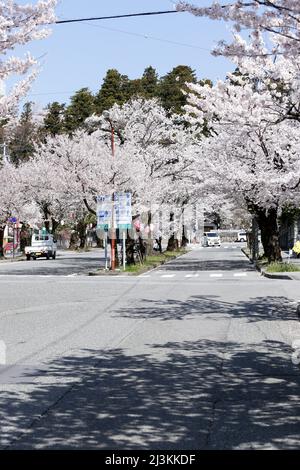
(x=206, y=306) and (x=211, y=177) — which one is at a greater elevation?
(x=211, y=177)

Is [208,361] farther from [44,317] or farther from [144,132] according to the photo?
[144,132]

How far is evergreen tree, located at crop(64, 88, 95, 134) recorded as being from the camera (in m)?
82.9

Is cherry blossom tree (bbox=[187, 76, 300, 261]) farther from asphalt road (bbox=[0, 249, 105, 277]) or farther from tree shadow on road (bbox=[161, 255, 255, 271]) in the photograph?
asphalt road (bbox=[0, 249, 105, 277])

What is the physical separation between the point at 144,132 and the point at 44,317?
33.2 m

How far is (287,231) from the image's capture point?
6344cm

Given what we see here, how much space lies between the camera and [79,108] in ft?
276

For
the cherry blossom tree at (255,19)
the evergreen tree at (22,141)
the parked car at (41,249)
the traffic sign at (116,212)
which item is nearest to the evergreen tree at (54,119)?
the evergreen tree at (22,141)

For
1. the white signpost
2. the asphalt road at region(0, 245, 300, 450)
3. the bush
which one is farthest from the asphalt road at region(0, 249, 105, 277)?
the asphalt road at region(0, 245, 300, 450)

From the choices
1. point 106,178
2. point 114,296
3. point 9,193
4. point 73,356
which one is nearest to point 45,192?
point 9,193

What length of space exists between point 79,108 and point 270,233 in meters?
54.8

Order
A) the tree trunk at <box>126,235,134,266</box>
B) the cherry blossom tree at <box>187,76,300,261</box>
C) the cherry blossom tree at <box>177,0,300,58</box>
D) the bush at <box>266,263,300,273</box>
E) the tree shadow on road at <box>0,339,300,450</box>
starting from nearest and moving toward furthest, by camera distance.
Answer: the tree shadow on road at <box>0,339,300,450</box>, the cherry blossom tree at <box>177,0,300,58</box>, the bush at <box>266,263,300,273</box>, the cherry blossom tree at <box>187,76,300,261</box>, the tree trunk at <box>126,235,134,266</box>

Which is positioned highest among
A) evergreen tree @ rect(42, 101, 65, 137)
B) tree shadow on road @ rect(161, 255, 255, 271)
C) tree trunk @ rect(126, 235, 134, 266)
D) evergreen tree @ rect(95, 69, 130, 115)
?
evergreen tree @ rect(95, 69, 130, 115)

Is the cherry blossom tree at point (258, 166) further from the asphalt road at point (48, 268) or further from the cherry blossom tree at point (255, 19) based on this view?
the cherry blossom tree at point (255, 19)

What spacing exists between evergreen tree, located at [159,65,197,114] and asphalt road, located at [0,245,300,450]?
6230 centimetres
